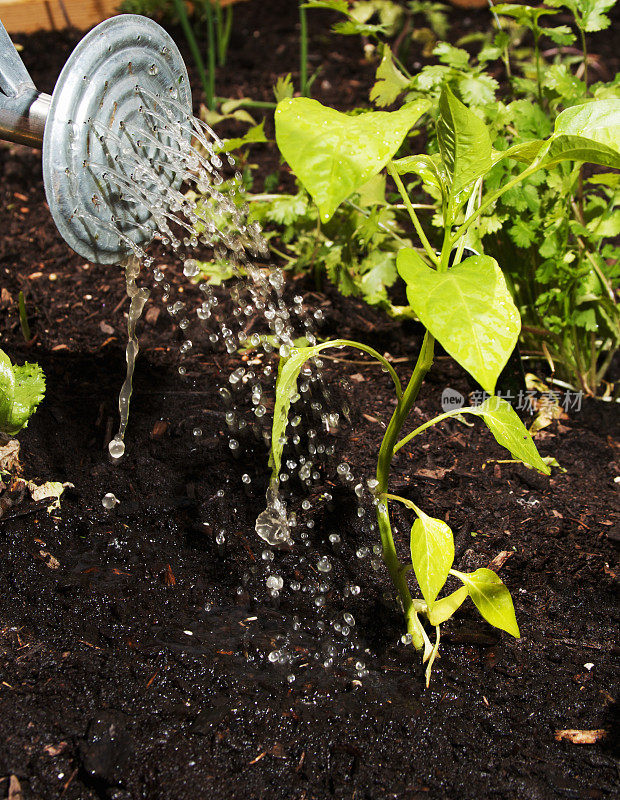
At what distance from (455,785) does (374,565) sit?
0.54 meters

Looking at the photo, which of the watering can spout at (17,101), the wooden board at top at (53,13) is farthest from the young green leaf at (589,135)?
the wooden board at top at (53,13)

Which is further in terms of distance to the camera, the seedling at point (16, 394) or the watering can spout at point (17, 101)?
the seedling at point (16, 394)

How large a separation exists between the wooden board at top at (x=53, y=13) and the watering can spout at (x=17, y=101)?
2.76m

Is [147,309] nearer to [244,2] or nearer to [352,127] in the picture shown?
[352,127]

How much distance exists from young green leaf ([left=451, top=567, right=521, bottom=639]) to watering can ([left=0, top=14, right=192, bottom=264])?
3.57 feet

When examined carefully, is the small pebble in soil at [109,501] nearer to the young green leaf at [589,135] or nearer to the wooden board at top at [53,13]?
the young green leaf at [589,135]

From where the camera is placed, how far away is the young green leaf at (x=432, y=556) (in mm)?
1214

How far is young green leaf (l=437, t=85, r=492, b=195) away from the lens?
1.07 m

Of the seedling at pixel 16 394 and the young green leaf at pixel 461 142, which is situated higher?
the young green leaf at pixel 461 142

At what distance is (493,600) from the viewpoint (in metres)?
1.34

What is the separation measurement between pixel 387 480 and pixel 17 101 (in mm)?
1128

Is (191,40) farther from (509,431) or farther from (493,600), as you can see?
(493,600)

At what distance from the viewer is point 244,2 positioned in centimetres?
442

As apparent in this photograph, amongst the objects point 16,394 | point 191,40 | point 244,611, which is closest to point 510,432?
point 244,611
